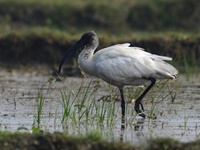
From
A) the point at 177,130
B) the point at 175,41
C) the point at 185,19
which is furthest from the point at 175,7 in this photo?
the point at 177,130

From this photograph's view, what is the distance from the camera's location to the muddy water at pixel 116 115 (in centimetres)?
758

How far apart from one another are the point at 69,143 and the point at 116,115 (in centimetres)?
239

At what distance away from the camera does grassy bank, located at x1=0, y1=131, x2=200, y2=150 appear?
19.9 feet

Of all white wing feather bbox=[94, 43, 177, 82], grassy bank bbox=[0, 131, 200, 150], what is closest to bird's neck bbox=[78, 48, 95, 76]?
white wing feather bbox=[94, 43, 177, 82]

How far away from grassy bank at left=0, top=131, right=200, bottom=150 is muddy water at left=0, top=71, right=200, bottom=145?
2.09 ft

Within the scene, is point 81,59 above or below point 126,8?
below

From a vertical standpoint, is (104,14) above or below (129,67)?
above

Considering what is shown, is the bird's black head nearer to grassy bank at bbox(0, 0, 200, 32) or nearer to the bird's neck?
the bird's neck

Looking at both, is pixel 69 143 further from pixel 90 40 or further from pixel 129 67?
pixel 90 40

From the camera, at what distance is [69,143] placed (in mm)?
6121

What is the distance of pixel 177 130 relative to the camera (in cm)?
780

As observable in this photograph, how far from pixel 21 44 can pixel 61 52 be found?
0.88 m

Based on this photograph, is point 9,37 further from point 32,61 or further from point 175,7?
point 175,7

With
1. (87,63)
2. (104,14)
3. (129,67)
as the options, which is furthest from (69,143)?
(104,14)
